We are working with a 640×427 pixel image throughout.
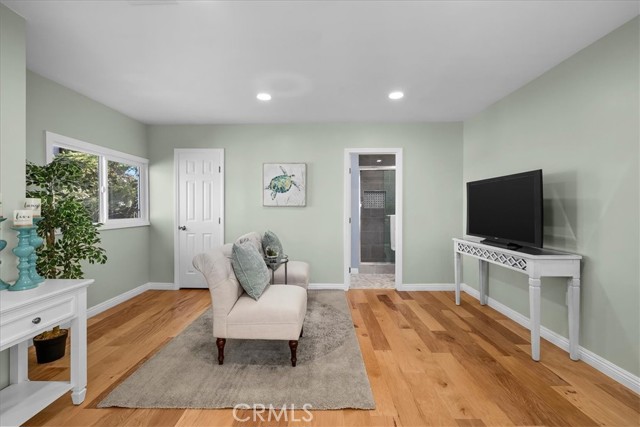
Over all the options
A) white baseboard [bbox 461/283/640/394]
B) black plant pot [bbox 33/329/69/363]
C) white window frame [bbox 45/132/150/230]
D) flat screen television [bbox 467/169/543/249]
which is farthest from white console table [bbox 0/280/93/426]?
white baseboard [bbox 461/283/640/394]

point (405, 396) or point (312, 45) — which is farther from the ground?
point (312, 45)

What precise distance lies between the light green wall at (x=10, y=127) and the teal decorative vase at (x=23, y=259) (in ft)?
0.70

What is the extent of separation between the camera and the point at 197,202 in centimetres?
429

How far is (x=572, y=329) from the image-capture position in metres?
2.25

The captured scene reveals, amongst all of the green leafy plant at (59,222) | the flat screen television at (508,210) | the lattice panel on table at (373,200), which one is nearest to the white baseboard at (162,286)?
the green leafy plant at (59,222)

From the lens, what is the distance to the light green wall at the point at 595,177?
1.98 m

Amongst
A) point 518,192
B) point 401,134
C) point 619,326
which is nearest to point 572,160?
point 518,192

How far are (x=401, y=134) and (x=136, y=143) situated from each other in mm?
3795

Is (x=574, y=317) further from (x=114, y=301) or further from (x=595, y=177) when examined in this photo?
Result: (x=114, y=301)

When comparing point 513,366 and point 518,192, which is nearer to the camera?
point 513,366

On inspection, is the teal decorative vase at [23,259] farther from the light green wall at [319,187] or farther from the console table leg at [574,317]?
the console table leg at [574,317]

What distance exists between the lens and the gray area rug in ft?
5.96

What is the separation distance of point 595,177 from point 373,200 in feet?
11.9

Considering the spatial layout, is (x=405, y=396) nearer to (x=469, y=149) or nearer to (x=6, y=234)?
(x=6, y=234)
